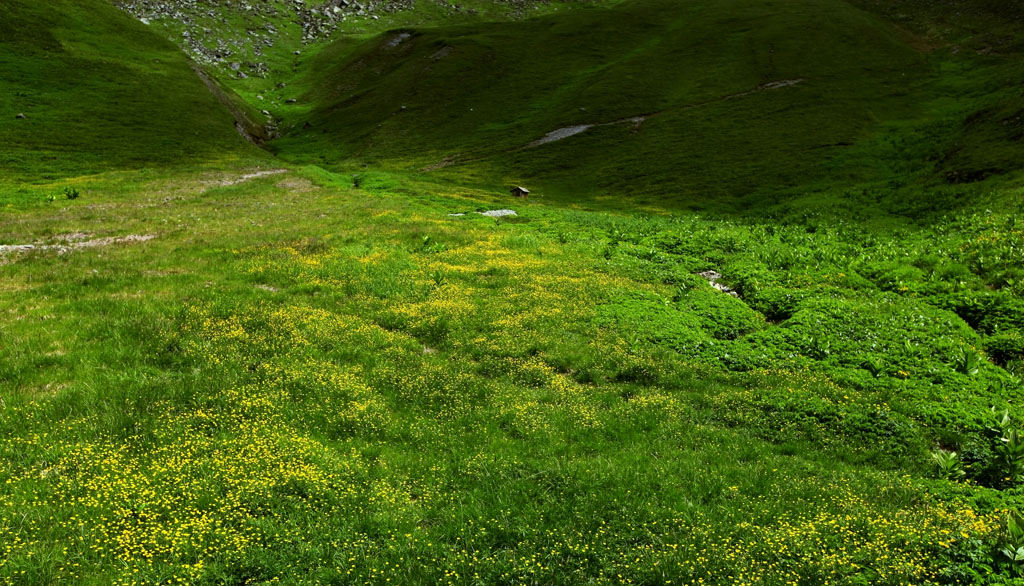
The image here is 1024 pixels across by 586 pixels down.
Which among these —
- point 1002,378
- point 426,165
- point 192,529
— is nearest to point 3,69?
point 426,165

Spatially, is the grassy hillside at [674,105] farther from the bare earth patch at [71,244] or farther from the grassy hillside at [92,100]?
the bare earth patch at [71,244]

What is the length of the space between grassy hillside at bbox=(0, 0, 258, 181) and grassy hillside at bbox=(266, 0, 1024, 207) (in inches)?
679

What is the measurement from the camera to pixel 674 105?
87.3 meters

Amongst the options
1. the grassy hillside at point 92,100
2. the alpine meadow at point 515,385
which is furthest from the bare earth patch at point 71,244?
the grassy hillside at point 92,100

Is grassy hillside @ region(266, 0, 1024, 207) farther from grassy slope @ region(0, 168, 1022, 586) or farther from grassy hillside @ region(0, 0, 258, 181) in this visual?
grassy slope @ region(0, 168, 1022, 586)

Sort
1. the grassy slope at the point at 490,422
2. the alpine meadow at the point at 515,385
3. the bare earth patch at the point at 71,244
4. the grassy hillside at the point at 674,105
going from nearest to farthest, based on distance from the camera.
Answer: the grassy slope at the point at 490,422 → the alpine meadow at the point at 515,385 → the bare earth patch at the point at 71,244 → the grassy hillside at the point at 674,105

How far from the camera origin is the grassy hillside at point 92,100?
202 ft

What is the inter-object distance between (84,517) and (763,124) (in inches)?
3442

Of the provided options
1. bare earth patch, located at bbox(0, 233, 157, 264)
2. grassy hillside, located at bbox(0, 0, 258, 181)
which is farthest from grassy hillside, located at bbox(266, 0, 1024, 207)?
bare earth patch, located at bbox(0, 233, 157, 264)

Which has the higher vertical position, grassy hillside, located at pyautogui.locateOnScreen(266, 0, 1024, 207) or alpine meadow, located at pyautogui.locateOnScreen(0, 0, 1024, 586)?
grassy hillside, located at pyautogui.locateOnScreen(266, 0, 1024, 207)

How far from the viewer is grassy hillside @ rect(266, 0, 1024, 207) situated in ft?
185

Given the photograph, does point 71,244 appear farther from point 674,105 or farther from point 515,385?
point 674,105

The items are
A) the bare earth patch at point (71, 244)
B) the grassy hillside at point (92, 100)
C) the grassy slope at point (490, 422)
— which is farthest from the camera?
the grassy hillside at point (92, 100)

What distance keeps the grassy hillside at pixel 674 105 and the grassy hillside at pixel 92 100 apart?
56.6 feet
